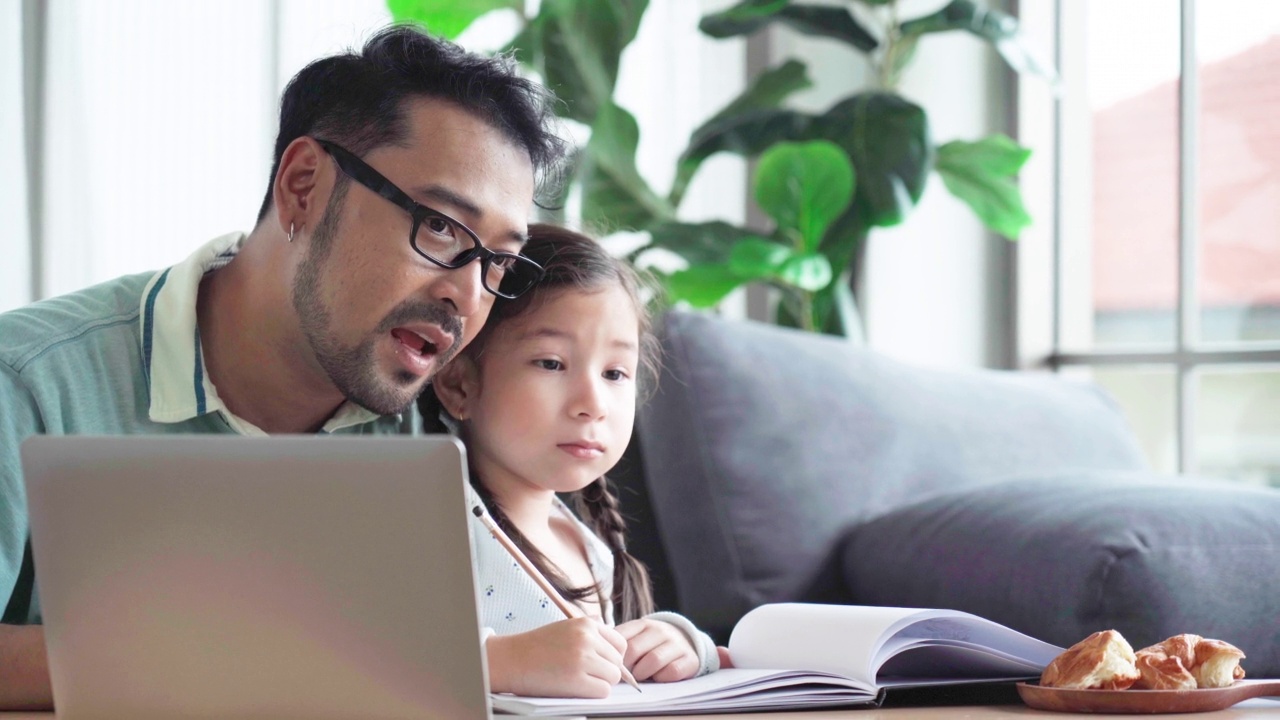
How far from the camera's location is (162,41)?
271 centimetres

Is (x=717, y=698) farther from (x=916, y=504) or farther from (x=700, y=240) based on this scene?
(x=700, y=240)

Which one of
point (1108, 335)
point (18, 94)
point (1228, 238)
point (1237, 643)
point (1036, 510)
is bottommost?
point (1237, 643)

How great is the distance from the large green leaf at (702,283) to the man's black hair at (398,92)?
1.07 m

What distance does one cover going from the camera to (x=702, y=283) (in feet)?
7.84

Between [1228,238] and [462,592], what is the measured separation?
2498mm

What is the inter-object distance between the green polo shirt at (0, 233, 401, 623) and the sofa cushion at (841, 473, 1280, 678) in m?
0.84

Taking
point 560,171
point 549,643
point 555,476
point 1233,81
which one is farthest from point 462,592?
point 1233,81

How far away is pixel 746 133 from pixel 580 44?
38 cm

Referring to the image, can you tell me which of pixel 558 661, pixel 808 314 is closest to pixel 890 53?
pixel 808 314

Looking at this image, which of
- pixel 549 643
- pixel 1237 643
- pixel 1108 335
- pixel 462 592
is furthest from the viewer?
pixel 1108 335

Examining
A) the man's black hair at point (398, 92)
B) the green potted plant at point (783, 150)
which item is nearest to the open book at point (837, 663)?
the man's black hair at point (398, 92)

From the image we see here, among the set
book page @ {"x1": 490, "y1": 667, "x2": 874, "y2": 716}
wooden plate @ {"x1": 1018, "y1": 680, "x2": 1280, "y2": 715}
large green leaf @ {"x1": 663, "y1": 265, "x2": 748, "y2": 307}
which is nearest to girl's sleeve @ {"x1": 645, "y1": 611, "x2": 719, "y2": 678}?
book page @ {"x1": 490, "y1": 667, "x2": 874, "y2": 716}

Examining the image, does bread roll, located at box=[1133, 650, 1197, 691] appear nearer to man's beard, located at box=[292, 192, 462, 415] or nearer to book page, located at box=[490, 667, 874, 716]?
book page, located at box=[490, 667, 874, 716]

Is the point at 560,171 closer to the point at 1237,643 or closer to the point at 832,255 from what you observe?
the point at 1237,643
